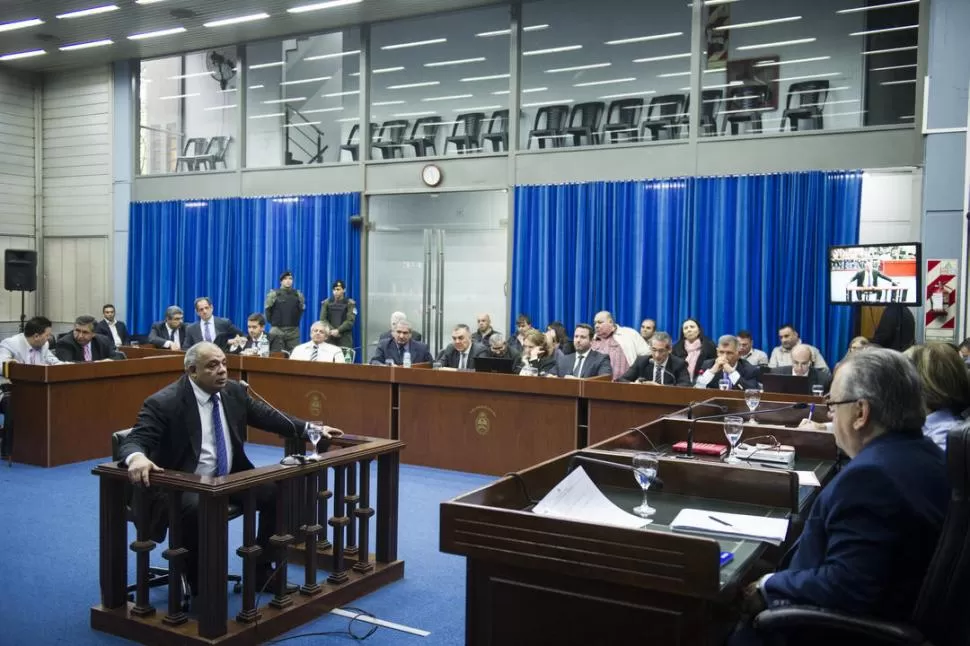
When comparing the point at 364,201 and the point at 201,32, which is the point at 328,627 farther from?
the point at 201,32

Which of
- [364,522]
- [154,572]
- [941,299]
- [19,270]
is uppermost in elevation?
[19,270]

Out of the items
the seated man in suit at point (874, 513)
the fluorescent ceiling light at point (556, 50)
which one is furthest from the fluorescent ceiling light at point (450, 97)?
the seated man in suit at point (874, 513)

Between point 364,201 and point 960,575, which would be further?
point 364,201

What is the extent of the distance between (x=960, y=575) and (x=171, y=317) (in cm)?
860

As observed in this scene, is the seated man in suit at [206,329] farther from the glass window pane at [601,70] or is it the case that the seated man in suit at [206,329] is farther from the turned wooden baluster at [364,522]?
the turned wooden baluster at [364,522]

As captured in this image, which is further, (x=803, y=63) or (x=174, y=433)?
(x=803, y=63)

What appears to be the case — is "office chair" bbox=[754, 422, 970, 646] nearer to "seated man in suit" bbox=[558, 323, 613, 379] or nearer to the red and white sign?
"seated man in suit" bbox=[558, 323, 613, 379]

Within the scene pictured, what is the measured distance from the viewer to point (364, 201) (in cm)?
1066

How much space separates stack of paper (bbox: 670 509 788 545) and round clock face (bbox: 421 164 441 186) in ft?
26.3

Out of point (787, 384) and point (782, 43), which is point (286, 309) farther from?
point (787, 384)

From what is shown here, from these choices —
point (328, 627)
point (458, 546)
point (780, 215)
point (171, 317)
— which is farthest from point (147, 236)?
point (458, 546)

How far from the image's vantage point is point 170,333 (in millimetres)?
9234

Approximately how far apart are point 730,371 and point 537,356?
5.59 feet

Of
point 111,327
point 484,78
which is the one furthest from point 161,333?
point 484,78
